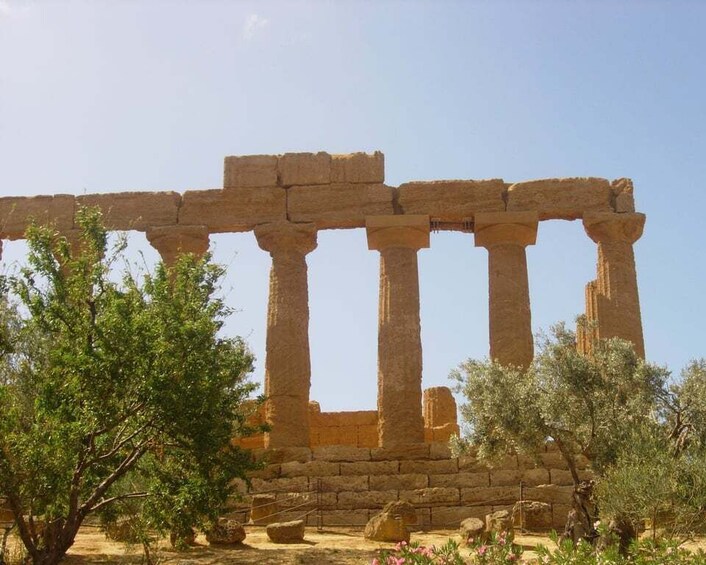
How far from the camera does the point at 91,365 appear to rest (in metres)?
14.5

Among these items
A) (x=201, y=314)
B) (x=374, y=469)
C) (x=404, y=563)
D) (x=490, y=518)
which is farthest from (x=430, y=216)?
(x=404, y=563)

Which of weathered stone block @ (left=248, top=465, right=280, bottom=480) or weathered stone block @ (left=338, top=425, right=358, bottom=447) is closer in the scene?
weathered stone block @ (left=248, top=465, right=280, bottom=480)

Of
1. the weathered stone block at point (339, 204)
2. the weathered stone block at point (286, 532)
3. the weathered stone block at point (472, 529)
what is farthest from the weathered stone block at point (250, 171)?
the weathered stone block at point (472, 529)

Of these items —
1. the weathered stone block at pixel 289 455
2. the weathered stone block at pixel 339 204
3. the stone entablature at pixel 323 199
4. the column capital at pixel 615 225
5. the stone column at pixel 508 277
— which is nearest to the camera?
the weathered stone block at pixel 289 455

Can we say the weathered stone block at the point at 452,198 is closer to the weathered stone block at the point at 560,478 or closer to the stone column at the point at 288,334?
the stone column at the point at 288,334

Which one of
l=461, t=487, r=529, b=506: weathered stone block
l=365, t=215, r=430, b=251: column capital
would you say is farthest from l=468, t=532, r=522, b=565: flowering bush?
l=365, t=215, r=430, b=251: column capital

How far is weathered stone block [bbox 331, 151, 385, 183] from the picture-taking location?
28000 mm

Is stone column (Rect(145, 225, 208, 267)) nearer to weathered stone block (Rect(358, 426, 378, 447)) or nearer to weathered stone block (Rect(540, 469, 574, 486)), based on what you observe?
weathered stone block (Rect(358, 426, 378, 447))

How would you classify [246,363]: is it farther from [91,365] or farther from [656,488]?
[656,488]

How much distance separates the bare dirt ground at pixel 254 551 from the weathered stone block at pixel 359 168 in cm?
1109

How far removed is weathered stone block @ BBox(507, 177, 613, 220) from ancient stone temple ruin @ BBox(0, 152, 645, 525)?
0.03m

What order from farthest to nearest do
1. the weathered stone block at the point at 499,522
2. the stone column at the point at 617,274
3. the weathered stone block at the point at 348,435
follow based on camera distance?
1. the weathered stone block at the point at 348,435
2. the stone column at the point at 617,274
3. the weathered stone block at the point at 499,522

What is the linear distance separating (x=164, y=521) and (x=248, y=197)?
1449cm

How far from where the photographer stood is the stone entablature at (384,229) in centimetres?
2619
